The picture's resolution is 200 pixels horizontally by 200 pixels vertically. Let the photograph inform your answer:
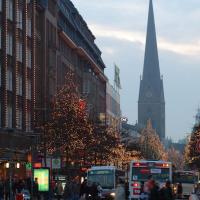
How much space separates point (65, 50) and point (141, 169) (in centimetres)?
5869

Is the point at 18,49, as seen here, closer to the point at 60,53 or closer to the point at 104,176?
the point at 104,176

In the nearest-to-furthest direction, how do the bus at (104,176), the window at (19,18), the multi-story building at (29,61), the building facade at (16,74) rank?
the bus at (104,176) < the building facade at (16,74) < the multi-story building at (29,61) < the window at (19,18)

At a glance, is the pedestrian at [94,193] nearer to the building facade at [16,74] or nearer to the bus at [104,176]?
the bus at [104,176]

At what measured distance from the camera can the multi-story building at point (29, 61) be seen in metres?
73.5

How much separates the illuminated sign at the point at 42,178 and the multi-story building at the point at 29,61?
15.2 metres

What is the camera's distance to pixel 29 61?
85.2 meters

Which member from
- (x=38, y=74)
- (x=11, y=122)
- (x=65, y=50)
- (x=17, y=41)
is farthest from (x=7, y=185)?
(x=65, y=50)

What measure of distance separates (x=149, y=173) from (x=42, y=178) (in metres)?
9.89

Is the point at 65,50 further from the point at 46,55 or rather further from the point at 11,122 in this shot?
the point at 11,122

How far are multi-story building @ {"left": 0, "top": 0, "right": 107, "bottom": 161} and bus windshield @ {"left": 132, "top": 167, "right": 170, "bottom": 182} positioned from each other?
1266cm

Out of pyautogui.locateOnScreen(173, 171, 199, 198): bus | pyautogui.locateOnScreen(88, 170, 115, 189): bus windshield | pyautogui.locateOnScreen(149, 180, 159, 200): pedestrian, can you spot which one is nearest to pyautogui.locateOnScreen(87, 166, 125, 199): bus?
pyautogui.locateOnScreen(88, 170, 115, 189): bus windshield

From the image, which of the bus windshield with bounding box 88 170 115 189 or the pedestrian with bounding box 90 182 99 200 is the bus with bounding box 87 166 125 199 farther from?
the pedestrian with bounding box 90 182 99 200

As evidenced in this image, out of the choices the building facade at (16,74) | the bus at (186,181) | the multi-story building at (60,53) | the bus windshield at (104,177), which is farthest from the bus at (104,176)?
the bus at (186,181)

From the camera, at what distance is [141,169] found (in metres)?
61.1
